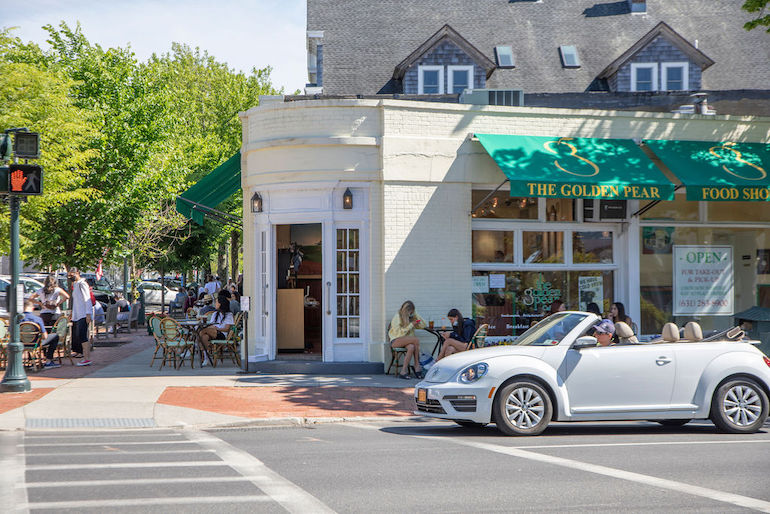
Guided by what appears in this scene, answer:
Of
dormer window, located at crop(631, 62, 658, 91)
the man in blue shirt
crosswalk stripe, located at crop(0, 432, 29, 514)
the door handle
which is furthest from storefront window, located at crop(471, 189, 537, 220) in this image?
dormer window, located at crop(631, 62, 658, 91)

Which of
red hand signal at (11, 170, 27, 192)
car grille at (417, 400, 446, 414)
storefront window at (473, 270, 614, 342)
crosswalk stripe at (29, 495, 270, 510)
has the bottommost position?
crosswalk stripe at (29, 495, 270, 510)

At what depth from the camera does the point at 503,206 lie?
16.3 meters

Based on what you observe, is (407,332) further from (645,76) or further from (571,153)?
(645,76)

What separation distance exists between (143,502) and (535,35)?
2944 centimetres

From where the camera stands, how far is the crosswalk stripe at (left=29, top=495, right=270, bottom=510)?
6051 millimetres

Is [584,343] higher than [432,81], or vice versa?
[432,81]

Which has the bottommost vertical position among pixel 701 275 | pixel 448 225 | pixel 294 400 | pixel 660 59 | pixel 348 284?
pixel 294 400

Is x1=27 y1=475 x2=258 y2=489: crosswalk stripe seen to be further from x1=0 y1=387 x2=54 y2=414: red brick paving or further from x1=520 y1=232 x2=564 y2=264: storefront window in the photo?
x1=520 y1=232 x2=564 y2=264: storefront window

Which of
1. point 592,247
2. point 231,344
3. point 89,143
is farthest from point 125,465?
point 89,143

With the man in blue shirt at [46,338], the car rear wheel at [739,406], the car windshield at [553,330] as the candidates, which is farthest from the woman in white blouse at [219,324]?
the car rear wheel at [739,406]

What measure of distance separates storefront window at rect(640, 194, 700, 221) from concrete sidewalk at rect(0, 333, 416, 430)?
637cm

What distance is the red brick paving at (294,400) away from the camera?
1152cm

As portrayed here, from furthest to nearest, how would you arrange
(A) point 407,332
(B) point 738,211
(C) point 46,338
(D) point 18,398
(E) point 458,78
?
(E) point 458,78 < (B) point 738,211 < (C) point 46,338 < (A) point 407,332 < (D) point 18,398

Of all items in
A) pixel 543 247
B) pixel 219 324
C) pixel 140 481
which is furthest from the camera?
pixel 219 324
